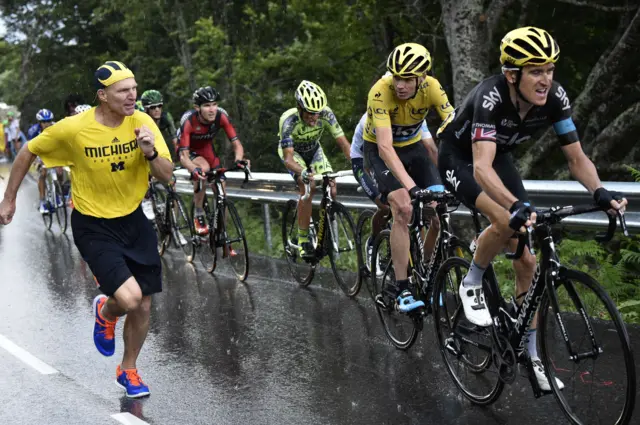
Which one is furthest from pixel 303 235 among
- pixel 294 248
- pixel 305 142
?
pixel 305 142

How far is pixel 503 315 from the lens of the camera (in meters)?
5.64

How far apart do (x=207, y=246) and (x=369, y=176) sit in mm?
4423

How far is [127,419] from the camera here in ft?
19.9

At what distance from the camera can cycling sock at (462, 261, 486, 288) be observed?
19.0ft

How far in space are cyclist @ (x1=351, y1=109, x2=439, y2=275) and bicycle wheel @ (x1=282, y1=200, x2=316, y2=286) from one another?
166cm

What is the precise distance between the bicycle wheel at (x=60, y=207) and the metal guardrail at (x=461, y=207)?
2.36m

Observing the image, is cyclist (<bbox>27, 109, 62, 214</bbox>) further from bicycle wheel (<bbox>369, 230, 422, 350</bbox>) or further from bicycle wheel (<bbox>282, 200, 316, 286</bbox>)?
bicycle wheel (<bbox>369, 230, 422, 350</bbox>)

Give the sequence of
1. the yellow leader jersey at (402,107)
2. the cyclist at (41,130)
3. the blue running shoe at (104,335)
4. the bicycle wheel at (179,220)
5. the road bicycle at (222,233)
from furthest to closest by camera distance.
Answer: the cyclist at (41,130)
the bicycle wheel at (179,220)
the road bicycle at (222,233)
the yellow leader jersey at (402,107)
the blue running shoe at (104,335)

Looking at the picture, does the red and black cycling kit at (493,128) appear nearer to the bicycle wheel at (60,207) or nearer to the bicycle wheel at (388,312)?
the bicycle wheel at (388,312)

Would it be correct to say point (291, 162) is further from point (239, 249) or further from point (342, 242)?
point (239, 249)

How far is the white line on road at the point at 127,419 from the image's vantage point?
19.6 ft

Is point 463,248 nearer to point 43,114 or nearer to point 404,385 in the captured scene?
point 404,385

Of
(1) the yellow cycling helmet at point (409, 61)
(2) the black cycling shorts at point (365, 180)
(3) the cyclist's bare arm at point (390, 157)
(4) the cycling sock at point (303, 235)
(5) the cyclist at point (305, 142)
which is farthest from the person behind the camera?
(4) the cycling sock at point (303, 235)

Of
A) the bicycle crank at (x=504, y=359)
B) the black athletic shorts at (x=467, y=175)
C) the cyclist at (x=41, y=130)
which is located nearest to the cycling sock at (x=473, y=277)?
the bicycle crank at (x=504, y=359)
